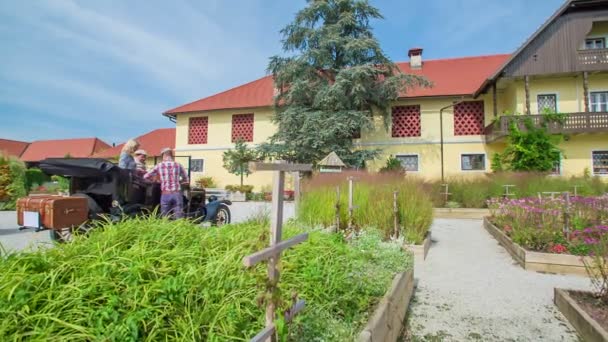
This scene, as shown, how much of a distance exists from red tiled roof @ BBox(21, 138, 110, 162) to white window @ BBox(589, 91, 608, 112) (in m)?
42.7

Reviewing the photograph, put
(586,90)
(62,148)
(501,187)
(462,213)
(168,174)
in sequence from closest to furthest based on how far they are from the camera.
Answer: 1. (168,174)
2. (462,213)
3. (501,187)
4. (586,90)
5. (62,148)

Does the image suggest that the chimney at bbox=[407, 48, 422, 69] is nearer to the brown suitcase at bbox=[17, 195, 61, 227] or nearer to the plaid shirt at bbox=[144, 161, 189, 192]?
the plaid shirt at bbox=[144, 161, 189, 192]

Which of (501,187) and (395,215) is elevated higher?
(501,187)

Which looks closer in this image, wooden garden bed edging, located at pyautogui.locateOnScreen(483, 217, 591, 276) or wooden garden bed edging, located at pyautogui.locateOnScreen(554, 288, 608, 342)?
wooden garden bed edging, located at pyautogui.locateOnScreen(554, 288, 608, 342)

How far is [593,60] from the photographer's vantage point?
→ 52.0 feet

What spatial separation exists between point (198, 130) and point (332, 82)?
438 inches

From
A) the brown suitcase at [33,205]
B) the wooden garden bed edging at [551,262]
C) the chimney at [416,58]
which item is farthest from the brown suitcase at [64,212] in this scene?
the chimney at [416,58]

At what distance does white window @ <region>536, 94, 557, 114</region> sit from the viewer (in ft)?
55.9

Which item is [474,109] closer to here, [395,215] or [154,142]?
[395,215]

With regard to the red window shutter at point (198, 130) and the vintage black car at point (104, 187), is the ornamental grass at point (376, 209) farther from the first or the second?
the red window shutter at point (198, 130)

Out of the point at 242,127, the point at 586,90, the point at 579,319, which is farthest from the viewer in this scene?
the point at 242,127

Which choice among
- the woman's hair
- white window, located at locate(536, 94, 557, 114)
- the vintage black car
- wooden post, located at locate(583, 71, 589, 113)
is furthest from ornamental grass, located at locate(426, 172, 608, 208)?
the woman's hair

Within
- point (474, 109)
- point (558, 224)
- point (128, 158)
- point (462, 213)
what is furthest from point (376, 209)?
point (474, 109)

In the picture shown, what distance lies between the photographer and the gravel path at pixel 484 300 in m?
2.75
